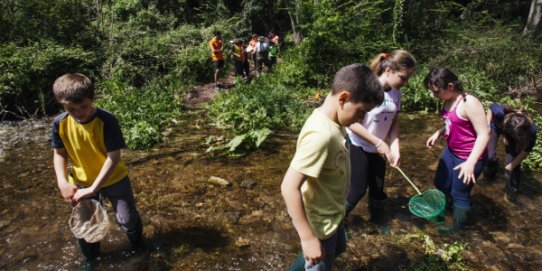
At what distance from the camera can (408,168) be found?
5.48 metres

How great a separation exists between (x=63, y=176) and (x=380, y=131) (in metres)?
2.60

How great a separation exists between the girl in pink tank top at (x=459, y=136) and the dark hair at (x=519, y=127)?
41.2 inches

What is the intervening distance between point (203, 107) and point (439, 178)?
21.4 ft

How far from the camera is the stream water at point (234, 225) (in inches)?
133

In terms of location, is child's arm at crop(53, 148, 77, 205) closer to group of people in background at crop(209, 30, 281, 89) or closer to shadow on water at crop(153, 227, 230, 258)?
shadow on water at crop(153, 227, 230, 258)

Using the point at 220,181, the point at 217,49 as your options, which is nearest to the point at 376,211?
the point at 220,181

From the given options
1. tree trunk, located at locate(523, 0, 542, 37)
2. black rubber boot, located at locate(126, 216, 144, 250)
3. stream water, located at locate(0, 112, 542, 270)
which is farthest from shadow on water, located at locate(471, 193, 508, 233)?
tree trunk, located at locate(523, 0, 542, 37)

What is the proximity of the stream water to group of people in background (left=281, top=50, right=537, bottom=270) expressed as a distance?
296mm

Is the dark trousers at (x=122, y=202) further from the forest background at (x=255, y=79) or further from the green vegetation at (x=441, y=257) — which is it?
the forest background at (x=255, y=79)

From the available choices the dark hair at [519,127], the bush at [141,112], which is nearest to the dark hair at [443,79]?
the dark hair at [519,127]

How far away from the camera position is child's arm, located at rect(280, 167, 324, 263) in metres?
1.85

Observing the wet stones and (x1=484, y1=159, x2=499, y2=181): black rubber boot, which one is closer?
(x1=484, y1=159, x2=499, y2=181): black rubber boot

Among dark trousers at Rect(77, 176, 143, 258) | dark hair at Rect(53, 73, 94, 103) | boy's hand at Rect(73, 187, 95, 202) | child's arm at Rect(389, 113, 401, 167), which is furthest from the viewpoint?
child's arm at Rect(389, 113, 401, 167)

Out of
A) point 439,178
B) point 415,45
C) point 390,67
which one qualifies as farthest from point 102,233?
point 415,45
